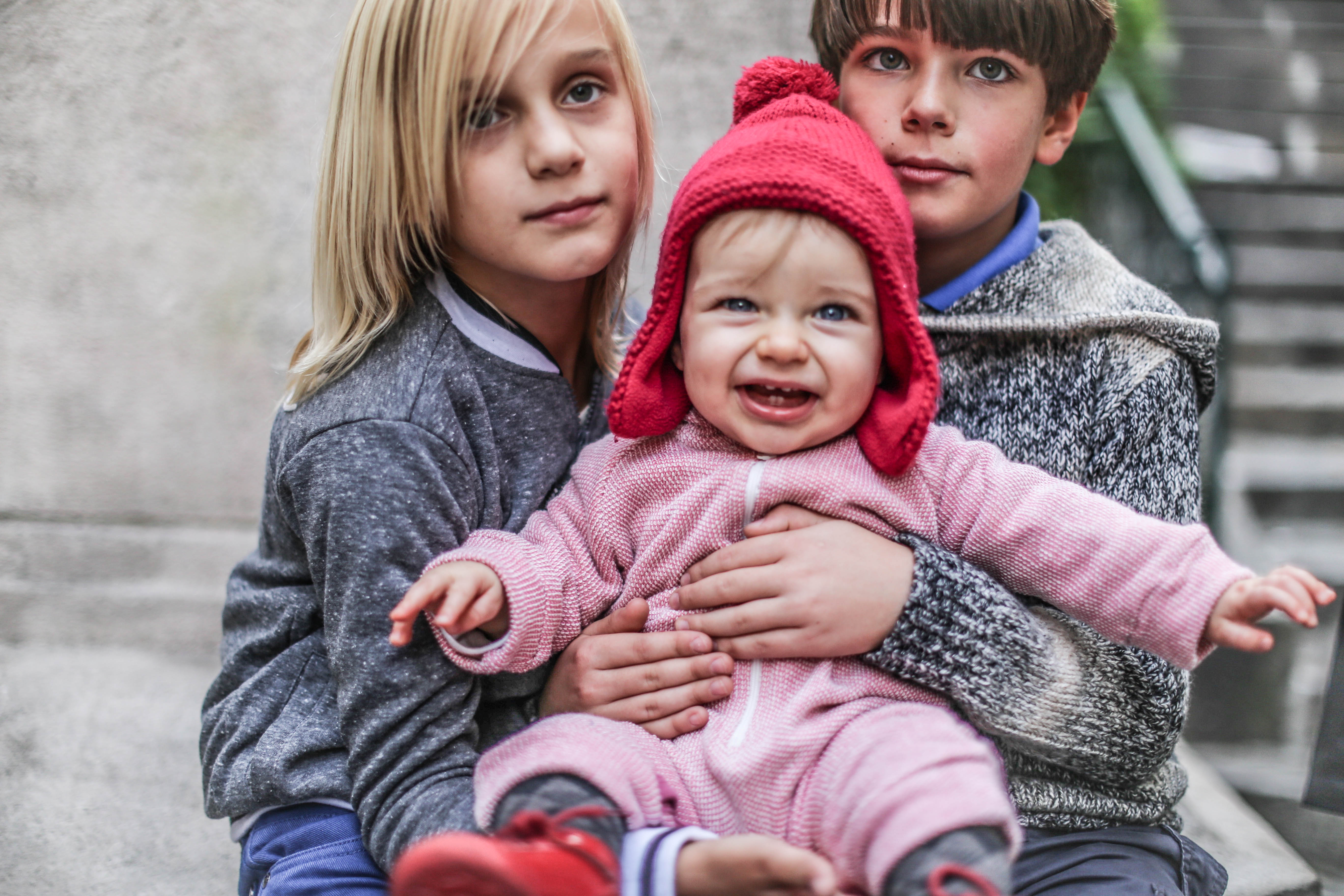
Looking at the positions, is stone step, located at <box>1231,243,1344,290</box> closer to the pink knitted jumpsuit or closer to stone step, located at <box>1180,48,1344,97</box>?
stone step, located at <box>1180,48,1344,97</box>

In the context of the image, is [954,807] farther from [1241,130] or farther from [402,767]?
[1241,130]

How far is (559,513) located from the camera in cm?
157

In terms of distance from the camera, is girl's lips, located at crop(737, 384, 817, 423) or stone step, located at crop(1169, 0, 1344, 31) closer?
girl's lips, located at crop(737, 384, 817, 423)

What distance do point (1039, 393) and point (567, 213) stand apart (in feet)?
2.61

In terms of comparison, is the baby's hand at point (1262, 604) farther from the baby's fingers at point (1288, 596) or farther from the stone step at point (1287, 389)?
the stone step at point (1287, 389)

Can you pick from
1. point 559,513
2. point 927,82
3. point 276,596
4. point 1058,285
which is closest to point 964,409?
point 1058,285

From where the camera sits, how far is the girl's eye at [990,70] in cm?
162

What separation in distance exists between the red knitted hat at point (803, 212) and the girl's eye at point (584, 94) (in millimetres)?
214

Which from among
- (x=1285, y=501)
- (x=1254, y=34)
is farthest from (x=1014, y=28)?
(x=1254, y=34)

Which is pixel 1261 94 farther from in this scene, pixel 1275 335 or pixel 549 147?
pixel 549 147

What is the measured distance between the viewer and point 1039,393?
64.8 inches

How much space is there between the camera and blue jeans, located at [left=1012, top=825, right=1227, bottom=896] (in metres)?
1.48

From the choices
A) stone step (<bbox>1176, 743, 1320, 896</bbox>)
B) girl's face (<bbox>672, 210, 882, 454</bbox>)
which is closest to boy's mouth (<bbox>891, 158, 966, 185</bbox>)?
girl's face (<bbox>672, 210, 882, 454</bbox>)

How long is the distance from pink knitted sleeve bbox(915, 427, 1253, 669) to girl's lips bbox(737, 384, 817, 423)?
0.66ft
